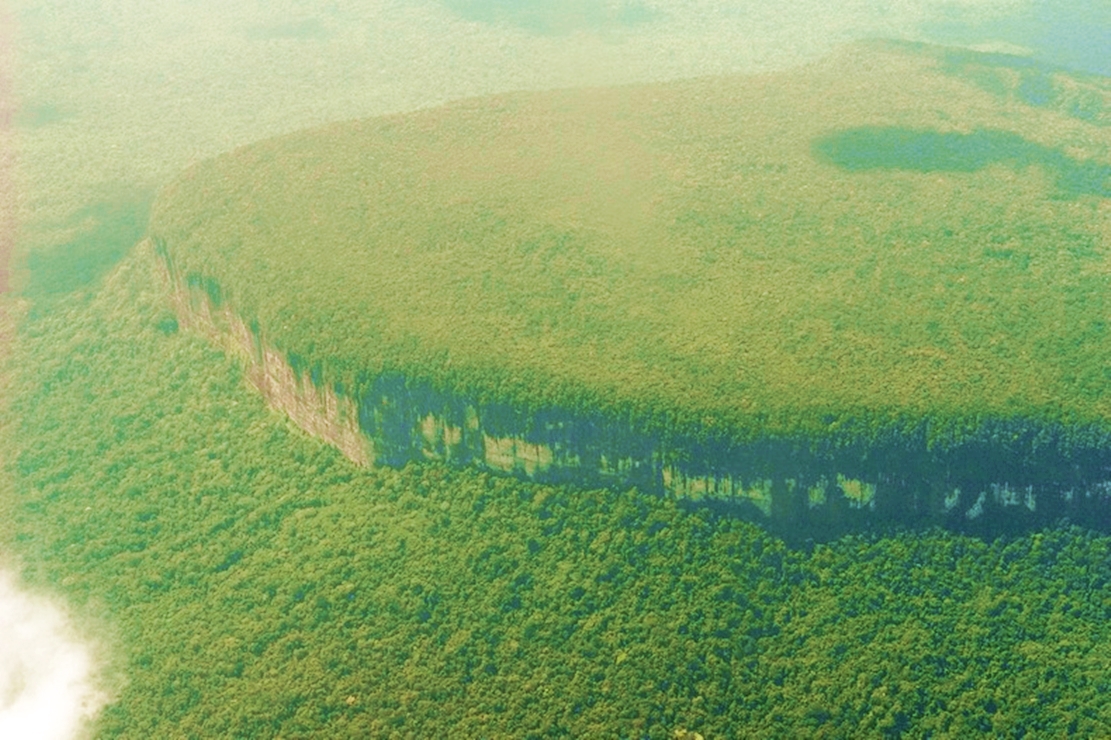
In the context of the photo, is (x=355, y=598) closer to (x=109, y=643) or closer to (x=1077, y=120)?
(x=109, y=643)

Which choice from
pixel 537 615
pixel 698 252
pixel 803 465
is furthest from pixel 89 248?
pixel 803 465

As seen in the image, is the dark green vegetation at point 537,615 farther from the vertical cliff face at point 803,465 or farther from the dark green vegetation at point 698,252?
the dark green vegetation at point 698,252

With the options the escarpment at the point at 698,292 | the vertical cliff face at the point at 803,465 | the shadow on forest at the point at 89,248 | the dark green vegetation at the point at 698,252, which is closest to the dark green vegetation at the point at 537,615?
the vertical cliff face at the point at 803,465

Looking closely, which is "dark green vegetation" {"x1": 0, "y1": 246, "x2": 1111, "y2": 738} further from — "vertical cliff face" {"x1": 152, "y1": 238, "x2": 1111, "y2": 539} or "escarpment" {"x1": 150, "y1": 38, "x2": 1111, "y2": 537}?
"escarpment" {"x1": 150, "y1": 38, "x2": 1111, "y2": 537}

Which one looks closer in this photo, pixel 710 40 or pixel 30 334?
pixel 30 334

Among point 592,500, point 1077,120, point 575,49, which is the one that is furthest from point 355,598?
point 575,49

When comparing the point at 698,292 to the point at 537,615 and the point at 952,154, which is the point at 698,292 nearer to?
the point at 537,615

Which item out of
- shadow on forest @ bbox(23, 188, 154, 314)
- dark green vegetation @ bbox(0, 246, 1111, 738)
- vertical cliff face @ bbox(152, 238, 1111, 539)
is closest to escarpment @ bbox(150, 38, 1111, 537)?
vertical cliff face @ bbox(152, 238, 1111, 539)
